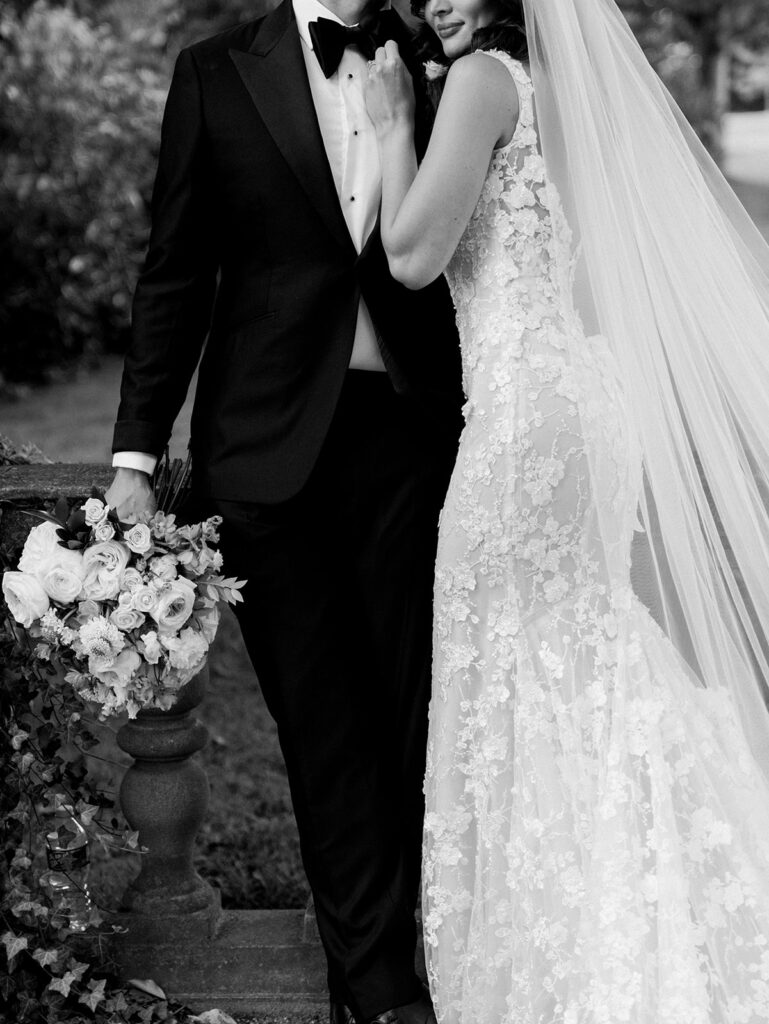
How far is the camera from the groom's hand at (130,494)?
9.32ft

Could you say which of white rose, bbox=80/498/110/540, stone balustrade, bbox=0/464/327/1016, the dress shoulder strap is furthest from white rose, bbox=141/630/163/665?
the dress shoulder strap

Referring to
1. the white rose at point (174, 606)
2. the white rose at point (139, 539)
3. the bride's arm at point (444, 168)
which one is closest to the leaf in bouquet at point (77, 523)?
the white rose at point (139, 539)

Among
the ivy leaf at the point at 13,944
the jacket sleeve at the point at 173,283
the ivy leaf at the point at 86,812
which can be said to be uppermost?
the jacket sleeve at the point at 173,283

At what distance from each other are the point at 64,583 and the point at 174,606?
0.21m

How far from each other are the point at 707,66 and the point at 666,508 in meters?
12.8

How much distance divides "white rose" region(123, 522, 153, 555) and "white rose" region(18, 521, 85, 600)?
10 cm

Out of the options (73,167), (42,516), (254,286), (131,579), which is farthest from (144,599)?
(73,167)

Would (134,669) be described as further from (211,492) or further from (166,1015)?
(166,1015)

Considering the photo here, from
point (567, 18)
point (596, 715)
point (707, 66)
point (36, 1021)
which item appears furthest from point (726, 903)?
point (707, 66)

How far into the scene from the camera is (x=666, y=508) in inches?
109

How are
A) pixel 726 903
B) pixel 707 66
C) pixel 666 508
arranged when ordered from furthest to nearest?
pixel 707 66
pixel 666 508
pixel 726 903

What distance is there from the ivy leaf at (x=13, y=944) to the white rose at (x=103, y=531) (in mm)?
895

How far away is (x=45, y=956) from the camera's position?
118 inches

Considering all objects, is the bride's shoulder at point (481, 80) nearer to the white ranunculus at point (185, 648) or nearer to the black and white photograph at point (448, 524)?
the black and white photograph at point (448, 524)
